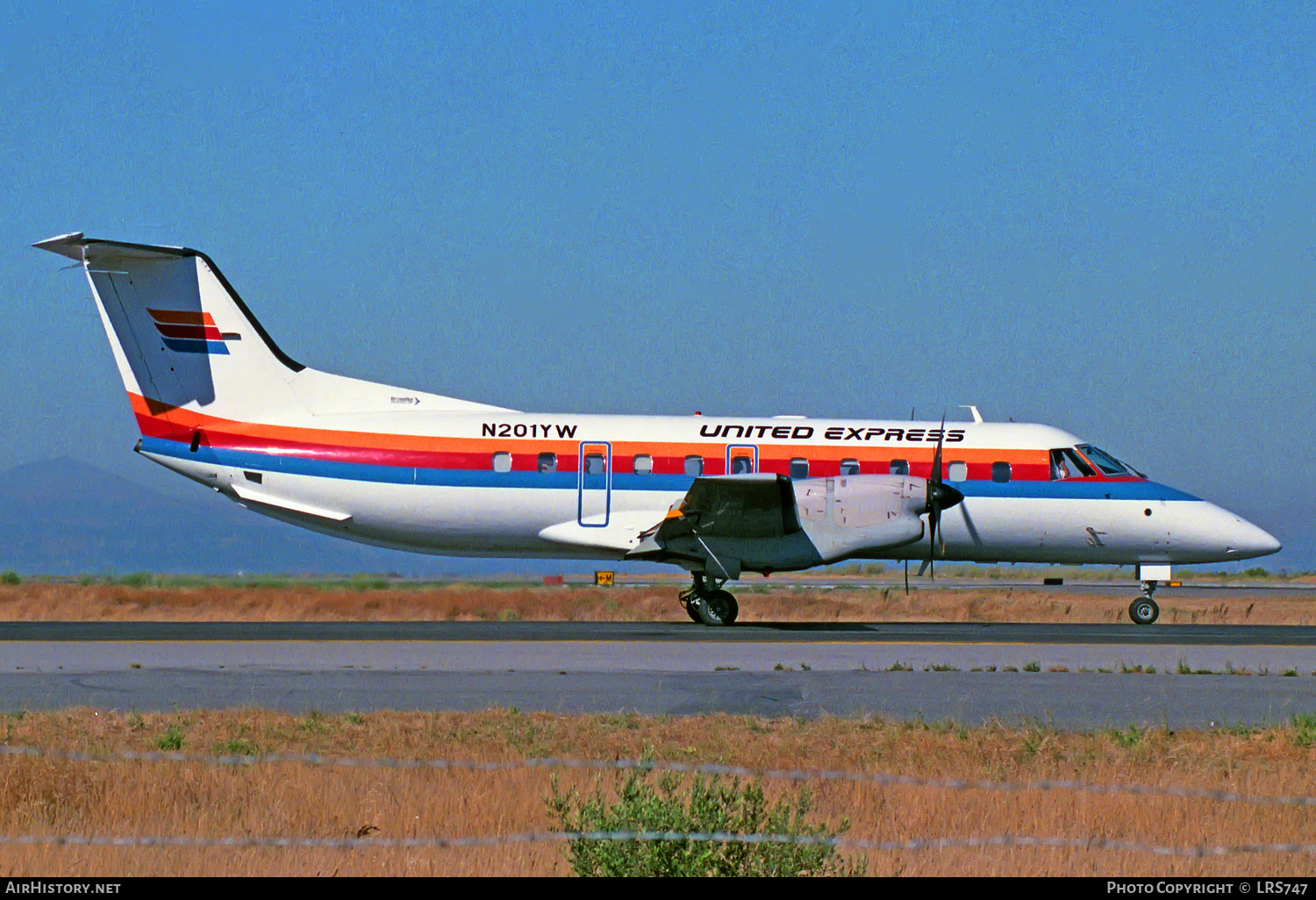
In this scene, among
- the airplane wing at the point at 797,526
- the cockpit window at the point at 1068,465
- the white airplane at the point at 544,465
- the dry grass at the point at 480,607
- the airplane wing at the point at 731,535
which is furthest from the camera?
the dry grass at the point at 480,607

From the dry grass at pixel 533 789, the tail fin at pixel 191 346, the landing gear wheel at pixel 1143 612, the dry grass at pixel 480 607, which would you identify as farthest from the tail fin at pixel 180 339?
the landing gear wheel at pixel 1143 612

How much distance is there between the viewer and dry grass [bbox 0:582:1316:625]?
28.7 metres

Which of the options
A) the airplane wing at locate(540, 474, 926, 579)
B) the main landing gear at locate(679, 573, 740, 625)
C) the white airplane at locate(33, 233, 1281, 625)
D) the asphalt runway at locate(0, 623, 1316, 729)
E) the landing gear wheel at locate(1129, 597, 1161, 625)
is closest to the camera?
the asphalt runway at locate(0, 623, 1316, 729)

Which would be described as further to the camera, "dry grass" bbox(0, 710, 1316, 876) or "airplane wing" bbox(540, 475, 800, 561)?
"airplane wing" bbox(540, 475, 800, 561)

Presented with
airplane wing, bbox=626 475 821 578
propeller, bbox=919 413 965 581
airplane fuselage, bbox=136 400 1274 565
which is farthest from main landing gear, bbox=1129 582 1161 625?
airplane wing, bbox=626 475 821 578

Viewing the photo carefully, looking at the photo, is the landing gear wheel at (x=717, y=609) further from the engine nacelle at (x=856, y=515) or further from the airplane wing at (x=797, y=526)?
the engine nacelle at (x=856, y=515)

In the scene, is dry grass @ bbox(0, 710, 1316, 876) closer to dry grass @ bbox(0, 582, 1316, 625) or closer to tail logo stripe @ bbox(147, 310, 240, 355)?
tail logo stripe @ bbox(147, 310, 240, 355)

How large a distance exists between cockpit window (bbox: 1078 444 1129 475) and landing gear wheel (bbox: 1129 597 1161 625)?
8.37 ft

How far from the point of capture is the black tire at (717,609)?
24.0m

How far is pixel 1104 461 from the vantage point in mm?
25812

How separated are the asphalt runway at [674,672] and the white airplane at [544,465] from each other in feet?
9.36

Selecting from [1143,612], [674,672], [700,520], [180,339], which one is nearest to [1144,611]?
[1143,612]

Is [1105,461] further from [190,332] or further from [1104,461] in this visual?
[190,332]

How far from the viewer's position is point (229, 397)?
2500cm
